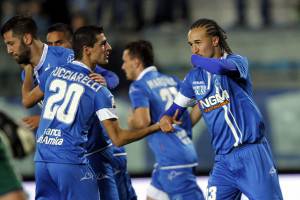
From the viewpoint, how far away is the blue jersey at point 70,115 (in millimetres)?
6242

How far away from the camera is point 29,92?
272 inches

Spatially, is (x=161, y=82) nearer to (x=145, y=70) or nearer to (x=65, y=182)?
(x=145, y=70)

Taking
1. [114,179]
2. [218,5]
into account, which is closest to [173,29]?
[218,5]

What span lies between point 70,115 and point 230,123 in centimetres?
110

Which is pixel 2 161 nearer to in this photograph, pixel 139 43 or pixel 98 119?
pixel 98 119

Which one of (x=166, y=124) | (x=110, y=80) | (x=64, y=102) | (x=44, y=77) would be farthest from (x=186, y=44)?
(x=64, y=102)

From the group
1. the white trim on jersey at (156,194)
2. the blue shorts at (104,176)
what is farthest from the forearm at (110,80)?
the white trim on jersey at (156,194)

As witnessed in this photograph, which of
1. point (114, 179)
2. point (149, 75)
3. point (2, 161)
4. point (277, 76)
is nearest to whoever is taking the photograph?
point (2, 161)

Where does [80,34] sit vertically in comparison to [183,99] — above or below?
above

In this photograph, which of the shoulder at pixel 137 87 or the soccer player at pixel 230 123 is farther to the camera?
the shoulder at pixel 137 87

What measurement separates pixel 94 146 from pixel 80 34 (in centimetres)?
92

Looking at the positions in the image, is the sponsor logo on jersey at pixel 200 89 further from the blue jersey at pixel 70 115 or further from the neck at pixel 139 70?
the neck at pixel 139 70

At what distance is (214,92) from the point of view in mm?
6309

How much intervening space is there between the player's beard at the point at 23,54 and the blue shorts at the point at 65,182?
0.92m
